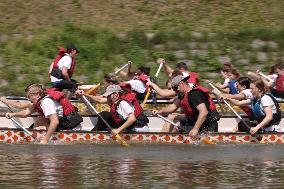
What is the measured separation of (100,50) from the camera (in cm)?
3144

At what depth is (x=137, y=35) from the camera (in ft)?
104

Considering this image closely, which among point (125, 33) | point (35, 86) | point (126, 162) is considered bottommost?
point (126, 162)

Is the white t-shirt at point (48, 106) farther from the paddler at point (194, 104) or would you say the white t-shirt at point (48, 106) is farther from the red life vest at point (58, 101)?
the paddler at point (194, 104)

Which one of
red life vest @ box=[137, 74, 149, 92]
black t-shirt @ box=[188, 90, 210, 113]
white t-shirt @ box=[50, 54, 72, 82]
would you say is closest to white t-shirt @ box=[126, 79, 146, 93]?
red life vest @ box=[137, 74, 149, 92]

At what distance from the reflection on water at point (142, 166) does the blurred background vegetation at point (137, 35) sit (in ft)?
32.7

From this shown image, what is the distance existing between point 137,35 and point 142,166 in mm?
14342

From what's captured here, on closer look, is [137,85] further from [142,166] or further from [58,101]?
[142,166]

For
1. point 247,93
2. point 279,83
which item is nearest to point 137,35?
point 279,83

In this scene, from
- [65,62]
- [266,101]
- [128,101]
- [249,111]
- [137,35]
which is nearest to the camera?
[266,101]

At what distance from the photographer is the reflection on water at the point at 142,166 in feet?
51.5

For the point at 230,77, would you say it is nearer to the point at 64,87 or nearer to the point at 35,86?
the point at 64,87

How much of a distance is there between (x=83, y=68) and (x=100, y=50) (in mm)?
913

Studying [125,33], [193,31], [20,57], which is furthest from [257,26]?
[20,57]

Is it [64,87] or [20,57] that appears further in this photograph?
[20,57]
